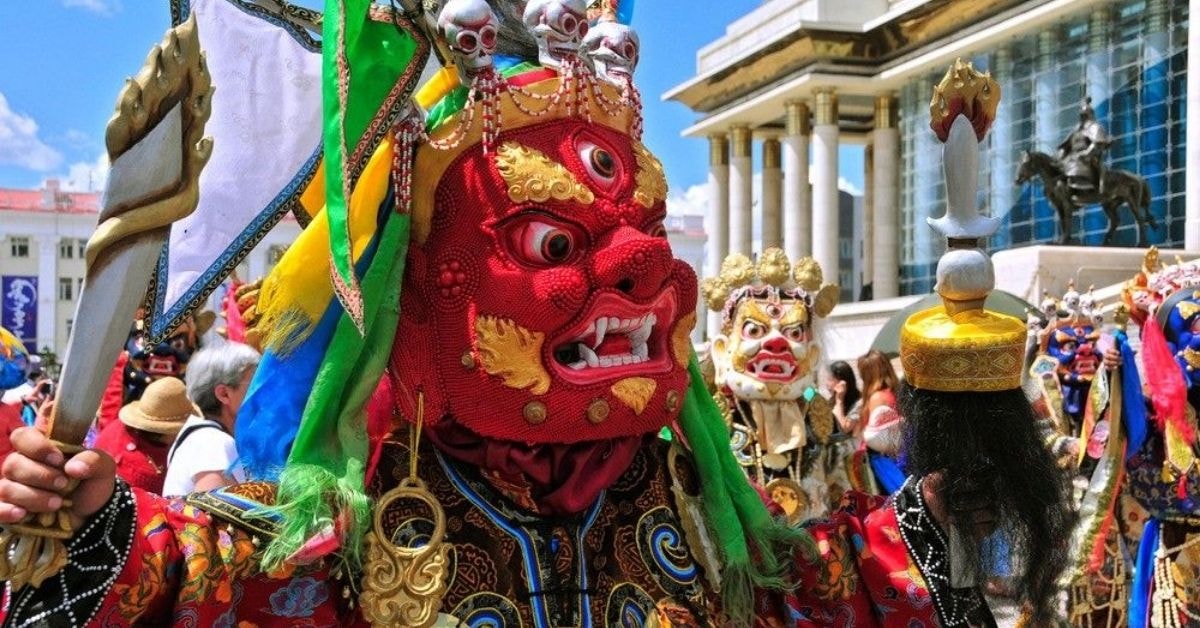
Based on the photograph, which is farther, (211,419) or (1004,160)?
(1004,160)

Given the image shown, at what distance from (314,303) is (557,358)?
0.44 m

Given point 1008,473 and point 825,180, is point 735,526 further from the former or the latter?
point 825,180

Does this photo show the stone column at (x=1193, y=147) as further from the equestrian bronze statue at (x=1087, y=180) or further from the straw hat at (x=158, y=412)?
the straw hat at (x=158, y=412)

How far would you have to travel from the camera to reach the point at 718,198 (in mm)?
37875

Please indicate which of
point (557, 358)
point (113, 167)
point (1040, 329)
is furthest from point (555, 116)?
point (1040, 329)

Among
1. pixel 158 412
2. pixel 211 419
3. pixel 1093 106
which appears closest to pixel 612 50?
pixel 211 419

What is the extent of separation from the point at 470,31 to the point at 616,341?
24.1 inches

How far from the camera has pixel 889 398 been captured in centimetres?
693

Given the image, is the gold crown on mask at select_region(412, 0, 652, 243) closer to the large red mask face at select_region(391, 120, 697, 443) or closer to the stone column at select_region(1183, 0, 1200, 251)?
the large red mask face at select_region(391, 120, 697, 443)

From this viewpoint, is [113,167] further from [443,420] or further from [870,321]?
[870,321]

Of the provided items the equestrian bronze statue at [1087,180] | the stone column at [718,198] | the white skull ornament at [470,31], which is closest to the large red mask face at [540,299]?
the white skull ornament at [470,31]

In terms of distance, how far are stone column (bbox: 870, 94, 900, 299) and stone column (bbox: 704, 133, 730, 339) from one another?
5.27 meters

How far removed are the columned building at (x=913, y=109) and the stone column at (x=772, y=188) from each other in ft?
0.17

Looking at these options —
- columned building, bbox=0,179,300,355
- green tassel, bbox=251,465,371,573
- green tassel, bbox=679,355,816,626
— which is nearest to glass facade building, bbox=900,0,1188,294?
green tassel, bbox=679,355,816,626
